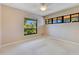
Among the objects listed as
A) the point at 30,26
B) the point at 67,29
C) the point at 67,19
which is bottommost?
the point at 67,29

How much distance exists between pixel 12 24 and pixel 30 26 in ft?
5.75

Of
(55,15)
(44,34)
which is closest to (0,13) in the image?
(55,15)

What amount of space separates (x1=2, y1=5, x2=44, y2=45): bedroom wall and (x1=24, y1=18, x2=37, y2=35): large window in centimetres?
33

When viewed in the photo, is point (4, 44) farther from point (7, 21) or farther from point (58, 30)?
point (58, 30)

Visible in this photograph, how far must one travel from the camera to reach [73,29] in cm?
464

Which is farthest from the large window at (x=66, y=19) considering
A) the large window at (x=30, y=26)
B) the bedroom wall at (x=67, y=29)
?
the large window at (x=30, y=26)

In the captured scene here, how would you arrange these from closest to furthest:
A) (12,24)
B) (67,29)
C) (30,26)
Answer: (12,24) < (67,29) < (30,26)

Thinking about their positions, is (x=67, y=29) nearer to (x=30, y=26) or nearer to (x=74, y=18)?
(x=74, y=18)

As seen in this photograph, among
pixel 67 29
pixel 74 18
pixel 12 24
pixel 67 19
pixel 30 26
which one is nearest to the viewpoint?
pixel 12 24

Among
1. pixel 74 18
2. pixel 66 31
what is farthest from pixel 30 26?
pixel 74 18

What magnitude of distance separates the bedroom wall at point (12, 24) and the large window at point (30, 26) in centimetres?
33

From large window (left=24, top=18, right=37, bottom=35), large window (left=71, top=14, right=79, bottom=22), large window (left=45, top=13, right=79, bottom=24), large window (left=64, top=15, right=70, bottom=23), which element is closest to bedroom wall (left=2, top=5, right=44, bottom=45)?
large window (left=24, top=18, right=37, bottom=35)

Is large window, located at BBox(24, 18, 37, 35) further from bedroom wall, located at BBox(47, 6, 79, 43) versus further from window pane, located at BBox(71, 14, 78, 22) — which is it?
window pane, located at BBox(71, 14, 78, 22)

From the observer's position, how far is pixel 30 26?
582cm
